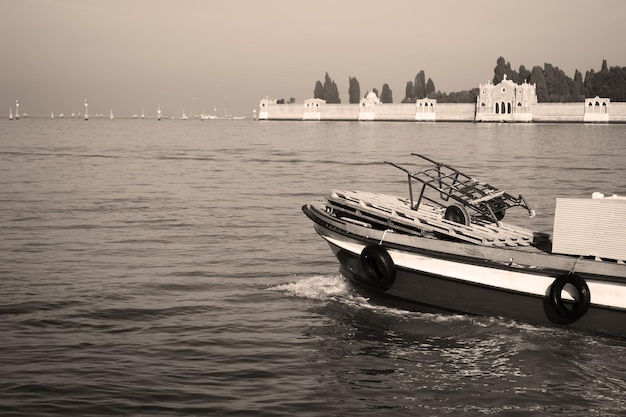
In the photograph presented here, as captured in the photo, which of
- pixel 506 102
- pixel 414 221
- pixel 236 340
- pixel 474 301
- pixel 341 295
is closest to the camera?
pixel 236 340

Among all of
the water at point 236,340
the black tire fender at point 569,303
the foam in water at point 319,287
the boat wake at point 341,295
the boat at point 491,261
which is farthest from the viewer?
the foam in water at point 319,287

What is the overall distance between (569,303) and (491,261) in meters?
1.17

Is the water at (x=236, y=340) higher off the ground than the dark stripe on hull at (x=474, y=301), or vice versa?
the dark stripe on hull at (x=474, y=301)

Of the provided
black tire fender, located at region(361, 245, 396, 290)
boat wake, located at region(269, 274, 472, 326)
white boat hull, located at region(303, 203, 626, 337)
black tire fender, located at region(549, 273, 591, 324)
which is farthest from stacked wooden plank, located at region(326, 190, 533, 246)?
black tire fender, located at region(549, 273, 591, 324)

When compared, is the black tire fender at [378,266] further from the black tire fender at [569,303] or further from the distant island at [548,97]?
the distant island at [548,97]

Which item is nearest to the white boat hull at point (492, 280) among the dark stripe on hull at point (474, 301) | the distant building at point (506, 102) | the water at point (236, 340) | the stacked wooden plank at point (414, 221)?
the dark stripe on hull at point (474, 301)

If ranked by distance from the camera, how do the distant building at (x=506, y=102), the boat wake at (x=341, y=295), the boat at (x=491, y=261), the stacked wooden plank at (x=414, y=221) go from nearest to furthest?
the boat at (x=491, y=261)
the boat wake at (x=341, y=295)
the stacked wooden plank at (x=414, y=221)
the distant building at (x=506, y=102)

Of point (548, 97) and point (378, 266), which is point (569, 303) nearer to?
point (378, 266)

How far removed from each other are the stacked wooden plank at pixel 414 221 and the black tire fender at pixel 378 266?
25.1 inches

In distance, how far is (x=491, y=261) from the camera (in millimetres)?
12703

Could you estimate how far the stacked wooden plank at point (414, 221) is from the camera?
540 inches

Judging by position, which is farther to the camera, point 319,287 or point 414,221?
point 319,287

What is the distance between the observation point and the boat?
12164mm

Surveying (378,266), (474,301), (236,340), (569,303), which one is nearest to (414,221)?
(378,266)
